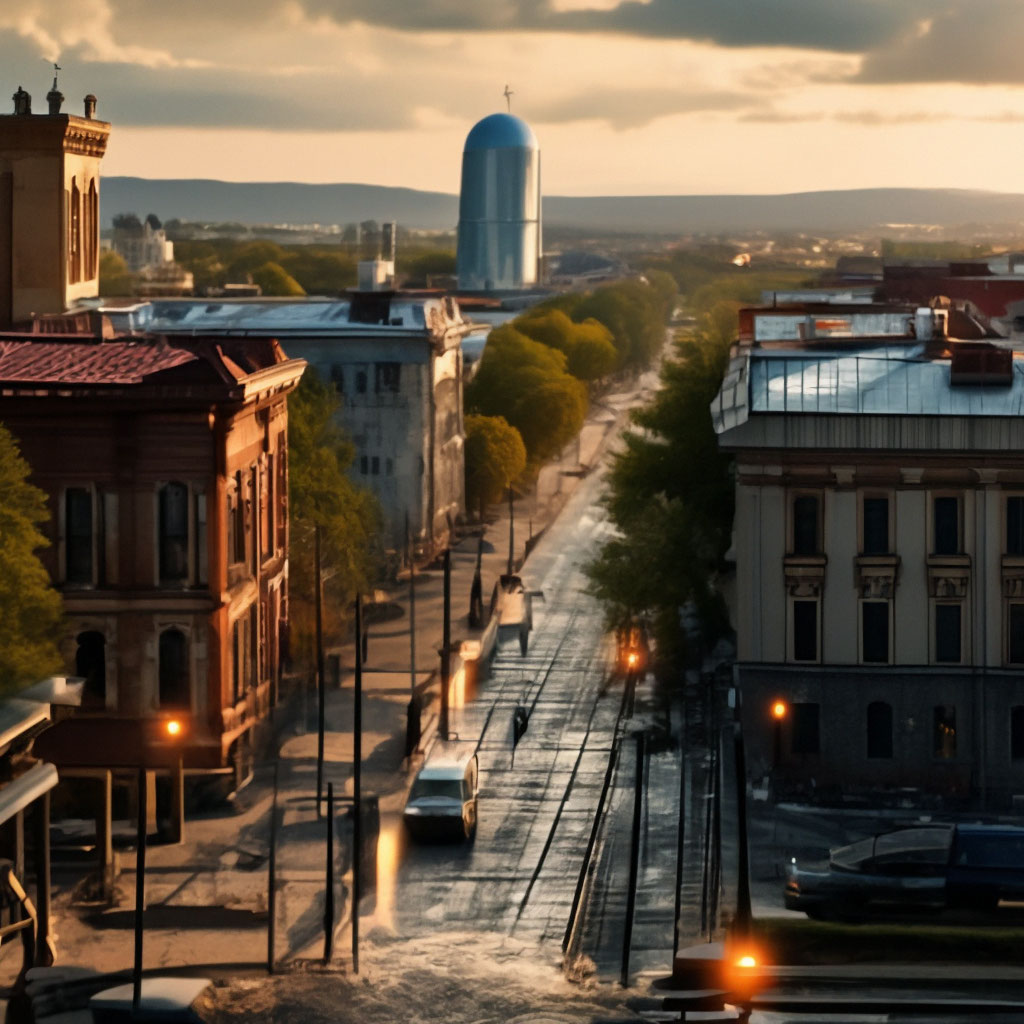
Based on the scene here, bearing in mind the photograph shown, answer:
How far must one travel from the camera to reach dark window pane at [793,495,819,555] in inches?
2082

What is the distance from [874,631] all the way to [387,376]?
41.7 meters

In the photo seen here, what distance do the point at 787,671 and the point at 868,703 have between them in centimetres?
187

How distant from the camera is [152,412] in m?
51.2

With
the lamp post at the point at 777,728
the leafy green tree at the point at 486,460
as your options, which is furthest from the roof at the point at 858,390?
the leafy green tree at the point at 486,460

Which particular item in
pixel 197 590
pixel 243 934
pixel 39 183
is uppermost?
pixel 39 183

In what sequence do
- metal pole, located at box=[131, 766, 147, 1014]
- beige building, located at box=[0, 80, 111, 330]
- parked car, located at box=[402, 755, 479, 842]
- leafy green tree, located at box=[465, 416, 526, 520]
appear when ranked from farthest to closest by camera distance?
leafy green tree, located at box=[465, 416, 526, 520]
beige building, located at box=[0, 80, 111, 330]
parked car, located at box=[402, 755, 479, 842]
metal pole, located at box=[131, 766, 147, 1014]

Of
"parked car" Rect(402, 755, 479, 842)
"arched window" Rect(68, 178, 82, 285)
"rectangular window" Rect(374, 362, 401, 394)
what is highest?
"arched window" Rect(68, 178, 82, 285)

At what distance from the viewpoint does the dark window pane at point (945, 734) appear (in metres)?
52.4

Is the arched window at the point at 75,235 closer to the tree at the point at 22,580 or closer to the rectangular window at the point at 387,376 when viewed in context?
the rectangular window at the point at 387,376

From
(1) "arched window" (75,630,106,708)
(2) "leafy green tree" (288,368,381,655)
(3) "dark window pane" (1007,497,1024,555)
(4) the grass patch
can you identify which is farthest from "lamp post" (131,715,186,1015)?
(3) "dark window pane" (1007,497,1024,555)

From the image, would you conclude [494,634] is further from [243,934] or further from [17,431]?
[243,934]

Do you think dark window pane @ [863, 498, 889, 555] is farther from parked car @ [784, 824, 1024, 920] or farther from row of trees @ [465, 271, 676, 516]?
row of trees @ [465, 271, 676, 516]

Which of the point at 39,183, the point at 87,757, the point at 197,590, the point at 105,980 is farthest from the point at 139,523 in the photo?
the point at 39,183

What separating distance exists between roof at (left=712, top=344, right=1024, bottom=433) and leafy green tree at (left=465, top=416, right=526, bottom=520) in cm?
4914
